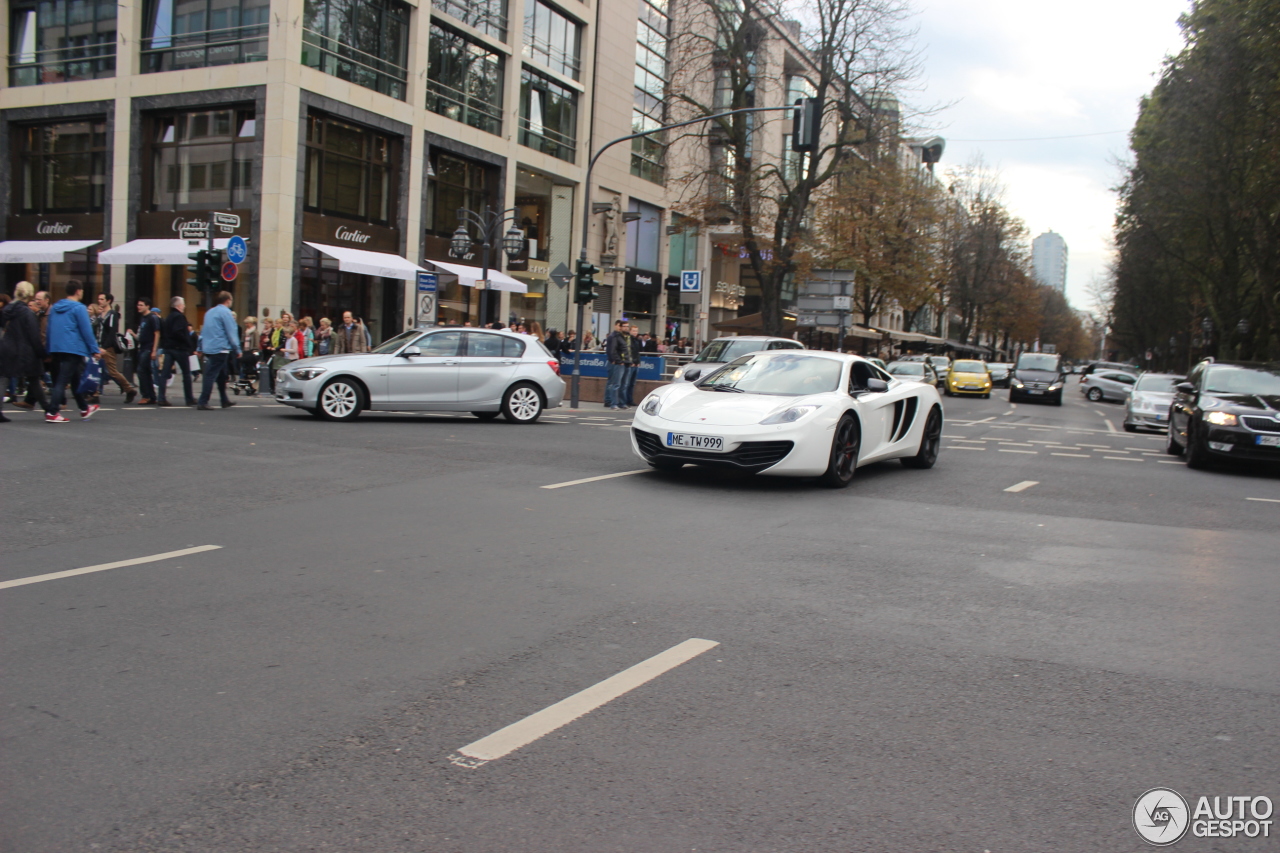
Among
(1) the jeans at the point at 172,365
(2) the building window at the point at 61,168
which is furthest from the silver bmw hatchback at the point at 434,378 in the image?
(2) the building window at the point at 61,168

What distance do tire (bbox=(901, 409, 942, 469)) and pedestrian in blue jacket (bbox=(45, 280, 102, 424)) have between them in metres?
10.4

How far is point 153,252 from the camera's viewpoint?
28.2 metres

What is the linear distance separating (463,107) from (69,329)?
22.7 meters

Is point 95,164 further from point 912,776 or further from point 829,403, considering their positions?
point 912,776

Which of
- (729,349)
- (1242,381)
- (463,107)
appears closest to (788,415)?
(1242,381)

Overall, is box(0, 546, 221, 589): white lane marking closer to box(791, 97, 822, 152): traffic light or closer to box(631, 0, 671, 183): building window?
box(791, 97, 822, 152): traffic light

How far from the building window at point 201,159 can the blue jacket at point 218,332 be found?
12697 mm

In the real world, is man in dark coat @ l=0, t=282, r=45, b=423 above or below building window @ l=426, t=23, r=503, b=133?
below

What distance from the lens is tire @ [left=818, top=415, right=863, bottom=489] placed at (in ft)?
32.6

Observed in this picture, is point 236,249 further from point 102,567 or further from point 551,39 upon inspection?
point 551,39

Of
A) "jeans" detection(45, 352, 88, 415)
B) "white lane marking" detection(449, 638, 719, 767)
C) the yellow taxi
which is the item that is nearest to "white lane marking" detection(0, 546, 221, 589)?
"white lane marking" detection(449, 638, 719, 767)

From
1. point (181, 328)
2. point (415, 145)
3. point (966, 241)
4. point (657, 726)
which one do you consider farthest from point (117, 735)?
point (966, 241)

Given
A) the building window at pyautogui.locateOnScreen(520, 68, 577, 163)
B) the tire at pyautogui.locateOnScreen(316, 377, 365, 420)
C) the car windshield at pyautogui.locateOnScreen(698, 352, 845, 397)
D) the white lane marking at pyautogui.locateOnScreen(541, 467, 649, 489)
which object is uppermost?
the building window at pyautogui.locateOnScreen(520, 68, 577, 163)

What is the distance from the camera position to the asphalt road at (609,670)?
9.46 feet
